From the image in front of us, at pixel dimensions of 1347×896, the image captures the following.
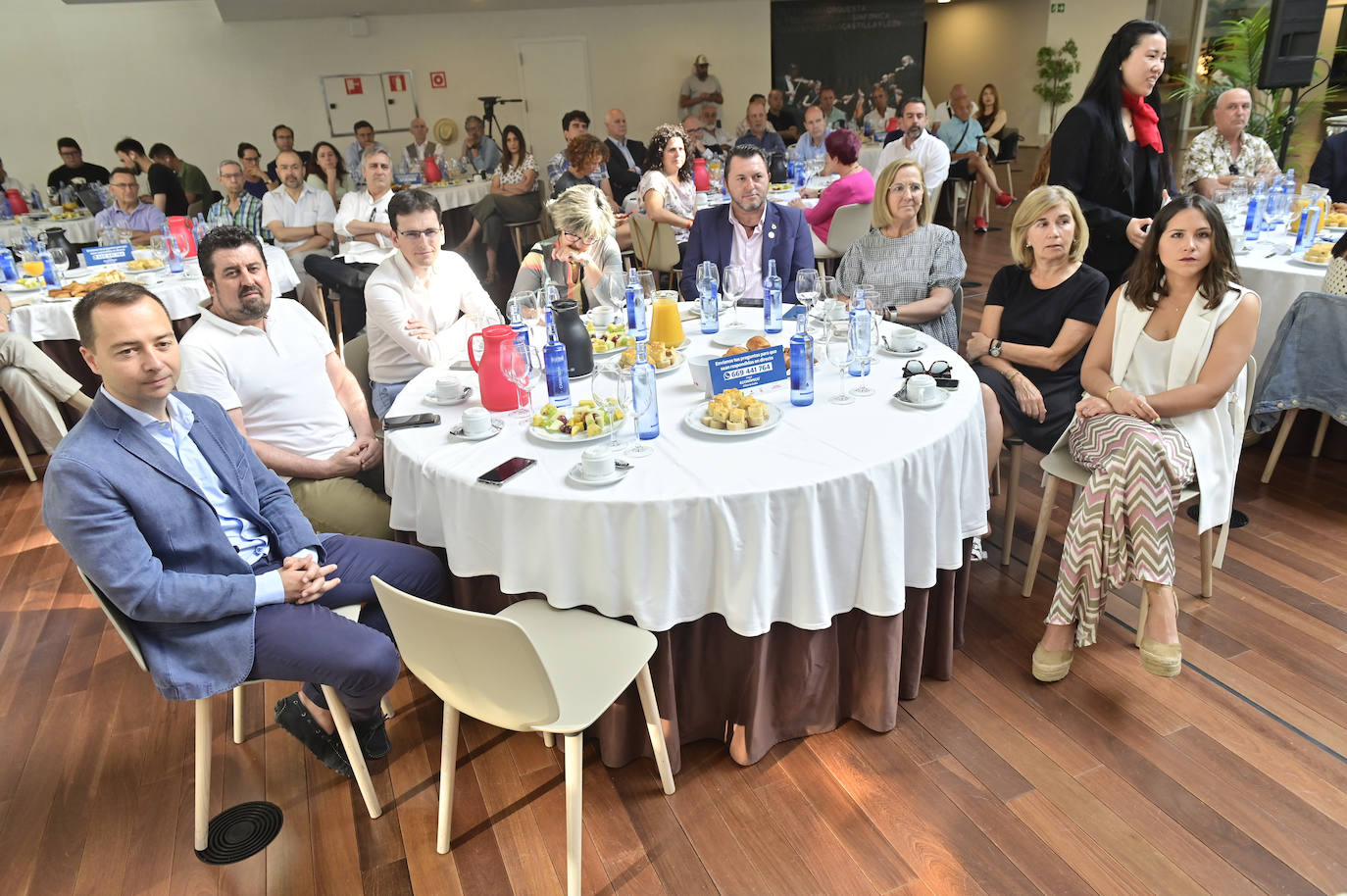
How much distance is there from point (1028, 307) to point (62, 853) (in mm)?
3273

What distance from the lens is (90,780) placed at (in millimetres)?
2266

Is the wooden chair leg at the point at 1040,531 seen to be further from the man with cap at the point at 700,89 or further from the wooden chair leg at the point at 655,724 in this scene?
the man with cap at the point at 700,89

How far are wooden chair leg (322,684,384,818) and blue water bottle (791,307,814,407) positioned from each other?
1.38 meters

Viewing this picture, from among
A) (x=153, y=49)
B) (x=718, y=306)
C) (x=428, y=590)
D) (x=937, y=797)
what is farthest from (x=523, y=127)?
(x=937, y=797)

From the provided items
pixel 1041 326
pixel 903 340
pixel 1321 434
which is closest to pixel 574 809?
pixel 903 340

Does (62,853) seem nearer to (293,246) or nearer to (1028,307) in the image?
(1028,307)

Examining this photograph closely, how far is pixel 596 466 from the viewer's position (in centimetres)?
187

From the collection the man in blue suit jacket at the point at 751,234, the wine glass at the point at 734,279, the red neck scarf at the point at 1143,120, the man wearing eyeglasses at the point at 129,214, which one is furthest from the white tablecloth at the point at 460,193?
the red neck scarf at the point at 1143,120

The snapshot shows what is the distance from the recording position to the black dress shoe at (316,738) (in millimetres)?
2211

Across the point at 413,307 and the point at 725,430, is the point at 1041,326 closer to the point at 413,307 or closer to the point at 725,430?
the point at 725,430

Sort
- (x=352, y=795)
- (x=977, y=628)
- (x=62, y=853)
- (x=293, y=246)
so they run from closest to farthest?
(x=62, y=853), (x=352, y=795), (x=977, y=628), (x=293, y=246)

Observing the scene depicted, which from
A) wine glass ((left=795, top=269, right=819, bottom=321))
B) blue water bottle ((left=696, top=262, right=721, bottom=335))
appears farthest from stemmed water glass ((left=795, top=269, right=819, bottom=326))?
blue water bottle ((left=696, top=262, right=721, bottom=335))

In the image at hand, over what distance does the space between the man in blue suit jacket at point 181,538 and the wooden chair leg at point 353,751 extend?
32 millimetres

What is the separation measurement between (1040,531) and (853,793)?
45.4 inches
